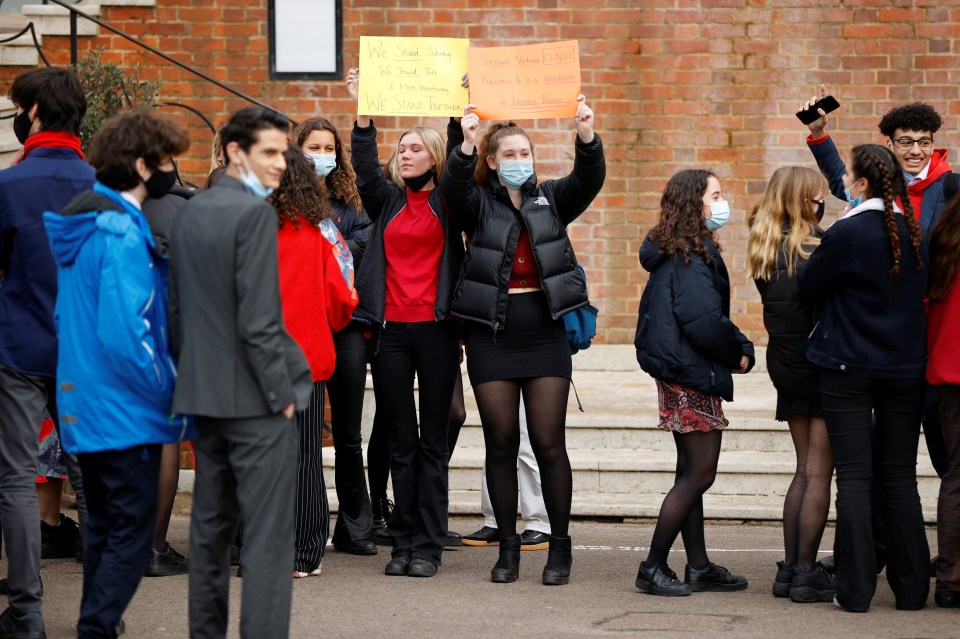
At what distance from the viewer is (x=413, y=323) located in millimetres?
6047

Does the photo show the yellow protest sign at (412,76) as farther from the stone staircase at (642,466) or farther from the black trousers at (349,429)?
the stone staircase at (642,466)

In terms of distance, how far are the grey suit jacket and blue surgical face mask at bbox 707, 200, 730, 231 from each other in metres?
2.36

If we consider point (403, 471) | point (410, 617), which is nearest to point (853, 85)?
point (403, 471)

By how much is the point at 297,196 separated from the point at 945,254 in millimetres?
2781

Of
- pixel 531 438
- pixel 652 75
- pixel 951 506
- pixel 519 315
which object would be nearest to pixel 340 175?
pixel 519 315

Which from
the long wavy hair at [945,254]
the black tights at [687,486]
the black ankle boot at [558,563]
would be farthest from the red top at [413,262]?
the long wavy hair at [945,254]

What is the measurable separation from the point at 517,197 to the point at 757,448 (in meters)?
2.81

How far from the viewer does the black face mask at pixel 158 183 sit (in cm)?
441

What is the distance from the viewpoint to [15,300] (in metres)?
4.95

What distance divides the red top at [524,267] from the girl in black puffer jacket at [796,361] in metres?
0.96

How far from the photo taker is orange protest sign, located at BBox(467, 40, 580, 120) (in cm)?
583

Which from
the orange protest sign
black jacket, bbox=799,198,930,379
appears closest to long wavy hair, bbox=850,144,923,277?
black jacket, bbox=799,198,930,379

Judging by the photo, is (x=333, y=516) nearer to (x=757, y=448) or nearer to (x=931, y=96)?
(x=757, y=448)

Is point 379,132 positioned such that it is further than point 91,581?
Yes
